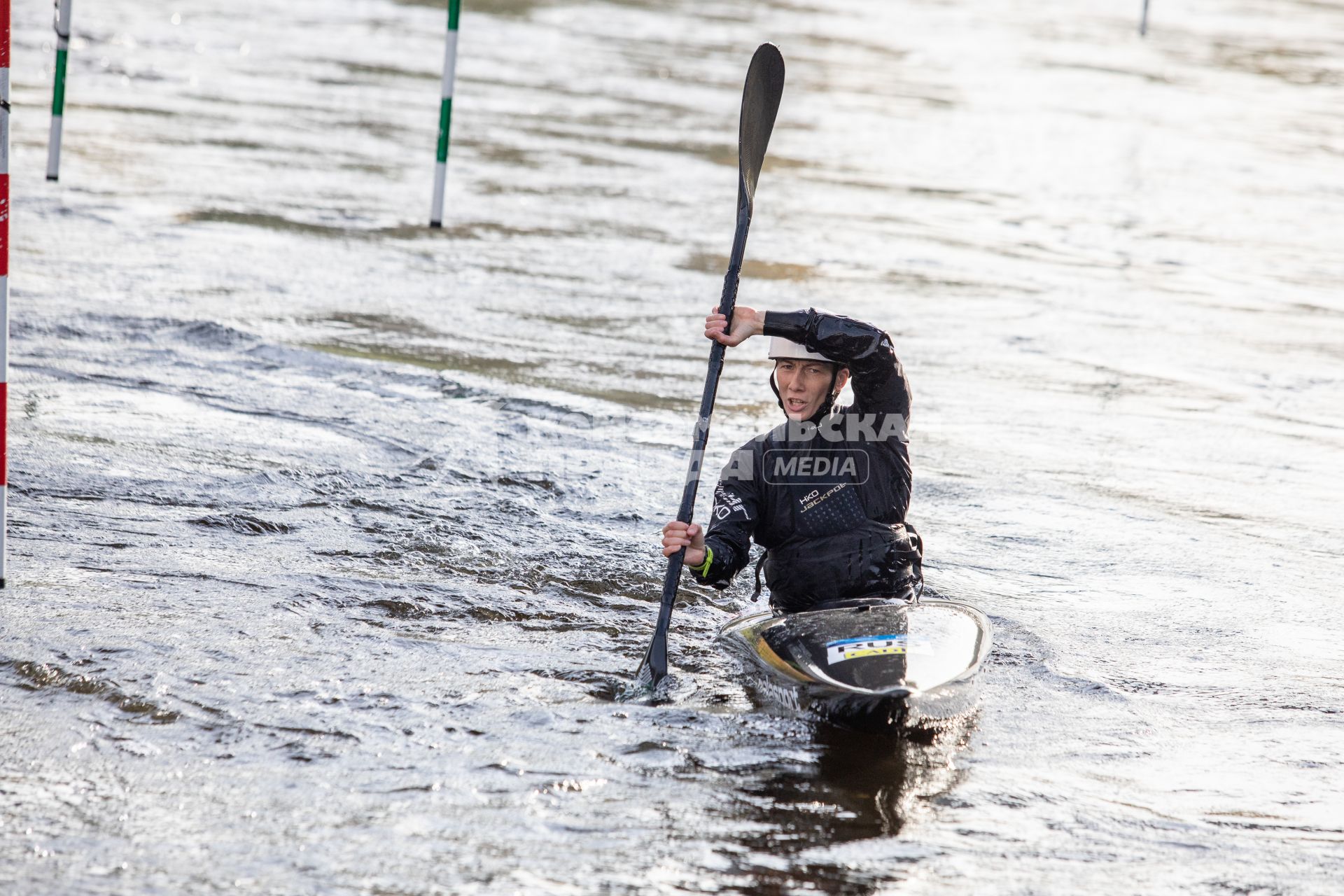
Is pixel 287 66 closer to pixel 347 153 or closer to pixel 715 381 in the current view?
pixel 347 153

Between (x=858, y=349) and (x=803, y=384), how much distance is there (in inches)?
9.4

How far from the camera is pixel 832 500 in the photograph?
4848mm

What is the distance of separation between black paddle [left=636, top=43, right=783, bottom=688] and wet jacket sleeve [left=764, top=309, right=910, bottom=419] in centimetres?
19

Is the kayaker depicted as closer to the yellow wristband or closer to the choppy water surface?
the yellow wristband

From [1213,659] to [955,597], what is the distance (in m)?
0.91

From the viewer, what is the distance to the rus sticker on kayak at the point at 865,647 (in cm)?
443

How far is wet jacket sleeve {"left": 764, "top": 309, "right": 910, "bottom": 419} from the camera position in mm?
4656

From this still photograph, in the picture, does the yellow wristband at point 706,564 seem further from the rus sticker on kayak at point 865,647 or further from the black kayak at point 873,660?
the rus sticker on kayak at point 865,647

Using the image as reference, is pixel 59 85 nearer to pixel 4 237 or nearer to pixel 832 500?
Answer: pixel 4 237

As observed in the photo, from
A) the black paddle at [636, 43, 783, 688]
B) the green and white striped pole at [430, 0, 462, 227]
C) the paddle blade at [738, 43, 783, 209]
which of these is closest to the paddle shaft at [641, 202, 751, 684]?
the black paddle at [636, 43, 783, 688]

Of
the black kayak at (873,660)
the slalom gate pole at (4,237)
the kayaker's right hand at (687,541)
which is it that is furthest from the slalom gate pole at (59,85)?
the black kayak at (873,660)

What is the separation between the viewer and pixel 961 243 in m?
11.6

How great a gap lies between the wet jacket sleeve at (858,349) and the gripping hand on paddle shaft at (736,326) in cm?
3

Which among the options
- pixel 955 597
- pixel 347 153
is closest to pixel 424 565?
pixel 955 597
